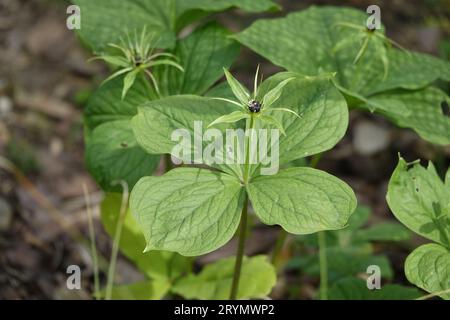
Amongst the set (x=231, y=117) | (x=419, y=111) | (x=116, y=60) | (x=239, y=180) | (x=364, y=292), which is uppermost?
(x=116, y=60)

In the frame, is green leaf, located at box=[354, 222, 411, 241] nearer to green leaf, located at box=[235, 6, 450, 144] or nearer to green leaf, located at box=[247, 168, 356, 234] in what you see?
green leaf, located at box=[235, 6, 450, 144]

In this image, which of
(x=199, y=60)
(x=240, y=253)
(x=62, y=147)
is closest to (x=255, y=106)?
(x=240, y=253)

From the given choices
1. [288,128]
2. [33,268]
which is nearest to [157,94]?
[288,128]

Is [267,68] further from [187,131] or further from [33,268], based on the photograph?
[187,131]

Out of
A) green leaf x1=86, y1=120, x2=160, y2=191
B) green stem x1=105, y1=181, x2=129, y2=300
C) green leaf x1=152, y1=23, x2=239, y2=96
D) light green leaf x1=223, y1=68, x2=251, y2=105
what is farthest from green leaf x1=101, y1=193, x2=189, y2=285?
light green leaf x1=223, y1=68, x2=251, y2=105

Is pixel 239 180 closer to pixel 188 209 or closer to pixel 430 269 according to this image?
pixel 188 209

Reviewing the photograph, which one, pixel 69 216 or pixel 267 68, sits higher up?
pixel 267 68
